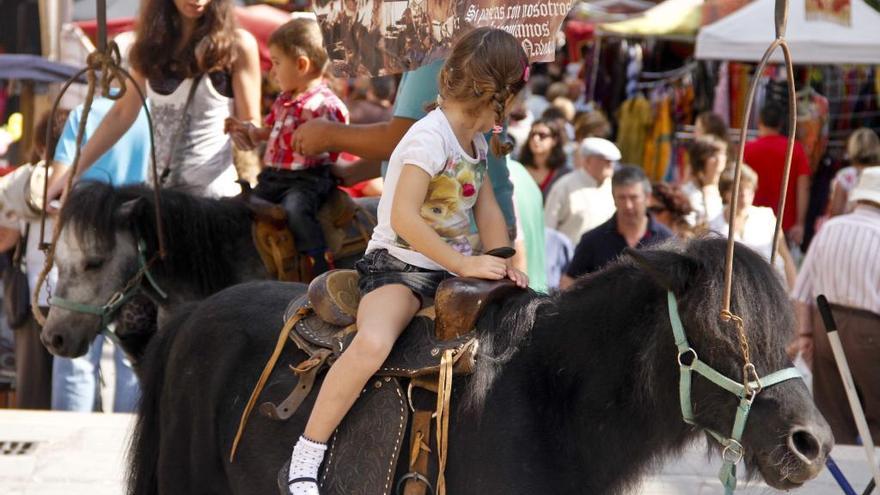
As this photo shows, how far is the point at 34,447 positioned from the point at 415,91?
10.7 ft

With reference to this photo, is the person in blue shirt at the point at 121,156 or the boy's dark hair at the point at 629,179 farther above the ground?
the person in blue shirt at the point at 121,156

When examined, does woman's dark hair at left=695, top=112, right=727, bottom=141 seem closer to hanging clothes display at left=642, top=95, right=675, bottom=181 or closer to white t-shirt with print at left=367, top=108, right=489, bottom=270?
hanging clothes display at left=642, top=95, right=675, bottom=181

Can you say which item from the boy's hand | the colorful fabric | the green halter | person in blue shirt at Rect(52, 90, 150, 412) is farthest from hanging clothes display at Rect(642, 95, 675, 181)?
the green halter

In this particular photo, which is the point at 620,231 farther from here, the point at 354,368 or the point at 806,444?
the point at 806,444

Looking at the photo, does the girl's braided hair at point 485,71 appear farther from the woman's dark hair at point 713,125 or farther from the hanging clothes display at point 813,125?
the hanging clothes display at point 813,125

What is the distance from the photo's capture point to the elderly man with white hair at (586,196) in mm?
9047

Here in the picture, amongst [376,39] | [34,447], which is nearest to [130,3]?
[34,447]

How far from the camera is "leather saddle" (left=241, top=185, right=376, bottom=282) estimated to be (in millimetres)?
5215

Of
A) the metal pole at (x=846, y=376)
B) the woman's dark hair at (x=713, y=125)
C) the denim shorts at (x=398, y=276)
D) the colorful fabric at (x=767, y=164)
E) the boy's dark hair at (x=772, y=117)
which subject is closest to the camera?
the denim shorts at (x=398, y=276)

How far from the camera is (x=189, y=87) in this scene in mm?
5695

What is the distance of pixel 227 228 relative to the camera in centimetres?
534

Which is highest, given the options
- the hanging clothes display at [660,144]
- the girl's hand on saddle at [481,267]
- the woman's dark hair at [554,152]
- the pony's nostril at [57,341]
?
the girl's hand on saddle at [481,267]

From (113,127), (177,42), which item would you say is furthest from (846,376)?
(113,127)

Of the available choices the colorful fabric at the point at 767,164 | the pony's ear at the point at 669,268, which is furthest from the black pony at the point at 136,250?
the colorful fabric at the point at 767,164
